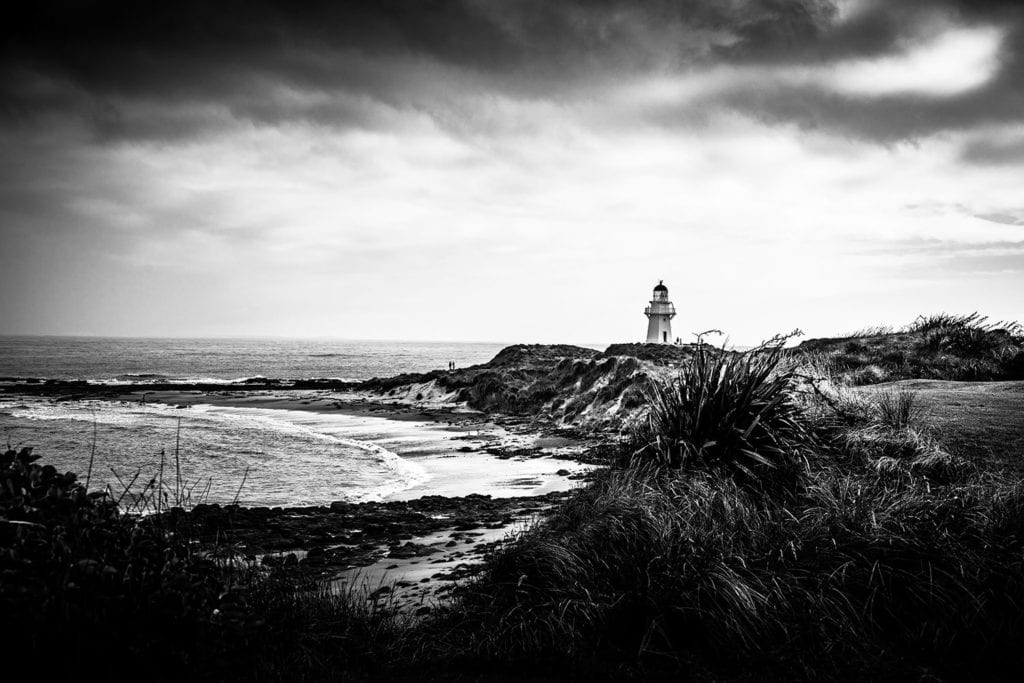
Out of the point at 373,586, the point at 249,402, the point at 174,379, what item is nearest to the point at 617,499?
the point at 373,586

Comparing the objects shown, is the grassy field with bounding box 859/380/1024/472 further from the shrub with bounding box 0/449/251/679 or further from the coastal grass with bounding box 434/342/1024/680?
the shrub with bounding box 0/449/251/679

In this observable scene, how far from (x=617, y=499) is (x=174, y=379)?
3942cm

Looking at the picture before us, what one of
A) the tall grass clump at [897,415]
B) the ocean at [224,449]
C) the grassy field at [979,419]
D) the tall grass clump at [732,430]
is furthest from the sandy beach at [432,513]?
the grassy field at [979,419]

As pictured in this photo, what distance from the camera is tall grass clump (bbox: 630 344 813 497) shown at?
6578 millimetres

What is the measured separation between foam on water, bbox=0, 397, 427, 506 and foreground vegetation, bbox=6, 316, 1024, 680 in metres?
2.25

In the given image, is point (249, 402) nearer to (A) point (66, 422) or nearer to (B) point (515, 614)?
(A) point (66, 422)

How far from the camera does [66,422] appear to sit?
17.0m

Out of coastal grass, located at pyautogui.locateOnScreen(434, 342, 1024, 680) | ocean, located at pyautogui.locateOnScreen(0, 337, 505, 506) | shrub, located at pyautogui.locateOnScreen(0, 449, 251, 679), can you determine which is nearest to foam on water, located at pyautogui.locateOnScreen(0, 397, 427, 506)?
ocean, located at pyautogui.locateOnScreen(0, 337, 505, 506)

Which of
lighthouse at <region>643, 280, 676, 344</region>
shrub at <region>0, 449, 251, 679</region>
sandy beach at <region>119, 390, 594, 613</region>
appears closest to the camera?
shrub at <region>0, 449, 251, 679</region>

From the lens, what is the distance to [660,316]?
48656 mm

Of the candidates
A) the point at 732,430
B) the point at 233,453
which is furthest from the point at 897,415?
the point at 233,453

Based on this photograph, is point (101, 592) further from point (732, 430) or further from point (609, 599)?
point (732, 430)

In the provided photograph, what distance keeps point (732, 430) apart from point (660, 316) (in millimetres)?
42933

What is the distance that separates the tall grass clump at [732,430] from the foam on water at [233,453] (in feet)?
14.0
